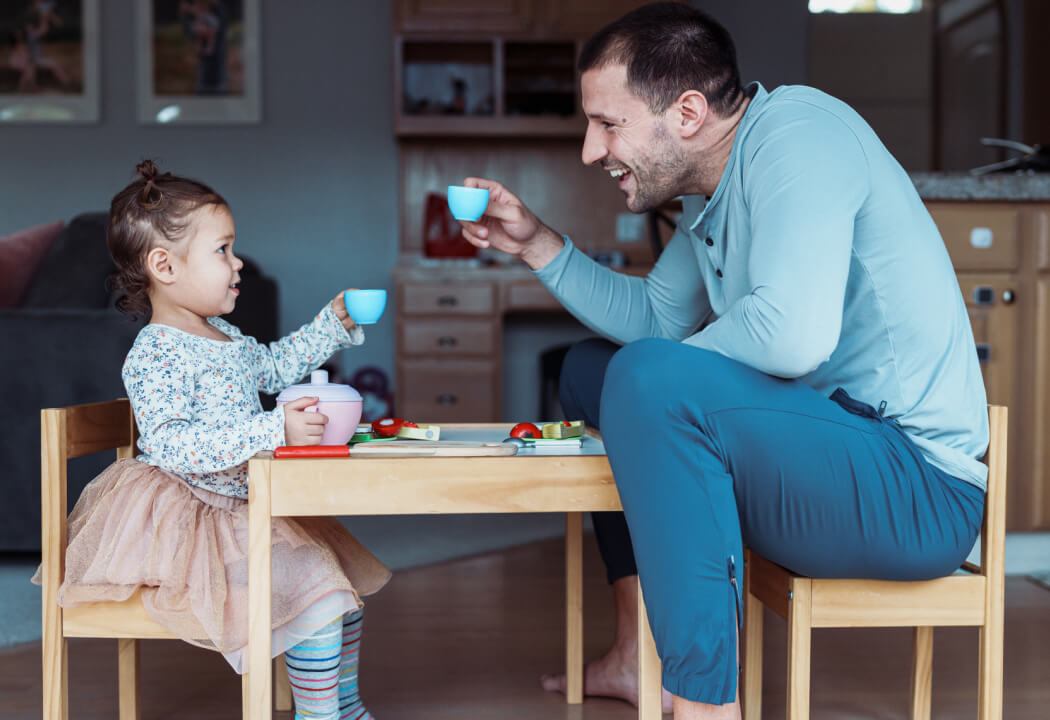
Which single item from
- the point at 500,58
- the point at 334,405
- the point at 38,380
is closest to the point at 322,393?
the point at 334,405

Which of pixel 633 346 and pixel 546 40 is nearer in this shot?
pixel 633 346

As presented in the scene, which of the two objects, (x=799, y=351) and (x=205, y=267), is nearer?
(x=799, y=351)

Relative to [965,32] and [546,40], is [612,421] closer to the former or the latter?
[546,40]

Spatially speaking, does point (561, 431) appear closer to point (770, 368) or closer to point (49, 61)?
point (770, 368)

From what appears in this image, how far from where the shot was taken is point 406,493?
45.0 inches

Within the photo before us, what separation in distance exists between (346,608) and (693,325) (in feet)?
2.42

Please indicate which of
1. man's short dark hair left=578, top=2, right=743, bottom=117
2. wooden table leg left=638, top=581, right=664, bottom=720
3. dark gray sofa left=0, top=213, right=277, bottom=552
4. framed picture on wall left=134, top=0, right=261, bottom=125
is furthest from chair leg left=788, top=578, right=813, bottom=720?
framed picture on wall left=134, top=0, right=261, bottom=125

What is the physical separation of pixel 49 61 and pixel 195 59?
2.12ft

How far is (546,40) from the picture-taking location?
4.37 metres

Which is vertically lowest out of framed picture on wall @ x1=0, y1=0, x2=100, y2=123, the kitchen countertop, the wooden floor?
the wooden floor

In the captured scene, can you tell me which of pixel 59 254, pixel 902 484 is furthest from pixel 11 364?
pixel 902 484

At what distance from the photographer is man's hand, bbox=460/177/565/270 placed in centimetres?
153

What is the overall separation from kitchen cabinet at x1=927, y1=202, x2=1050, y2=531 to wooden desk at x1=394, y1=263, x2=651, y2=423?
189cm

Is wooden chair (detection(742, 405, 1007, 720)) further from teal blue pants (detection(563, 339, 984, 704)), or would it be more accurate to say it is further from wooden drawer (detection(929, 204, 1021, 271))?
wooden drawer (detection(929, 204, 1021, 271))
